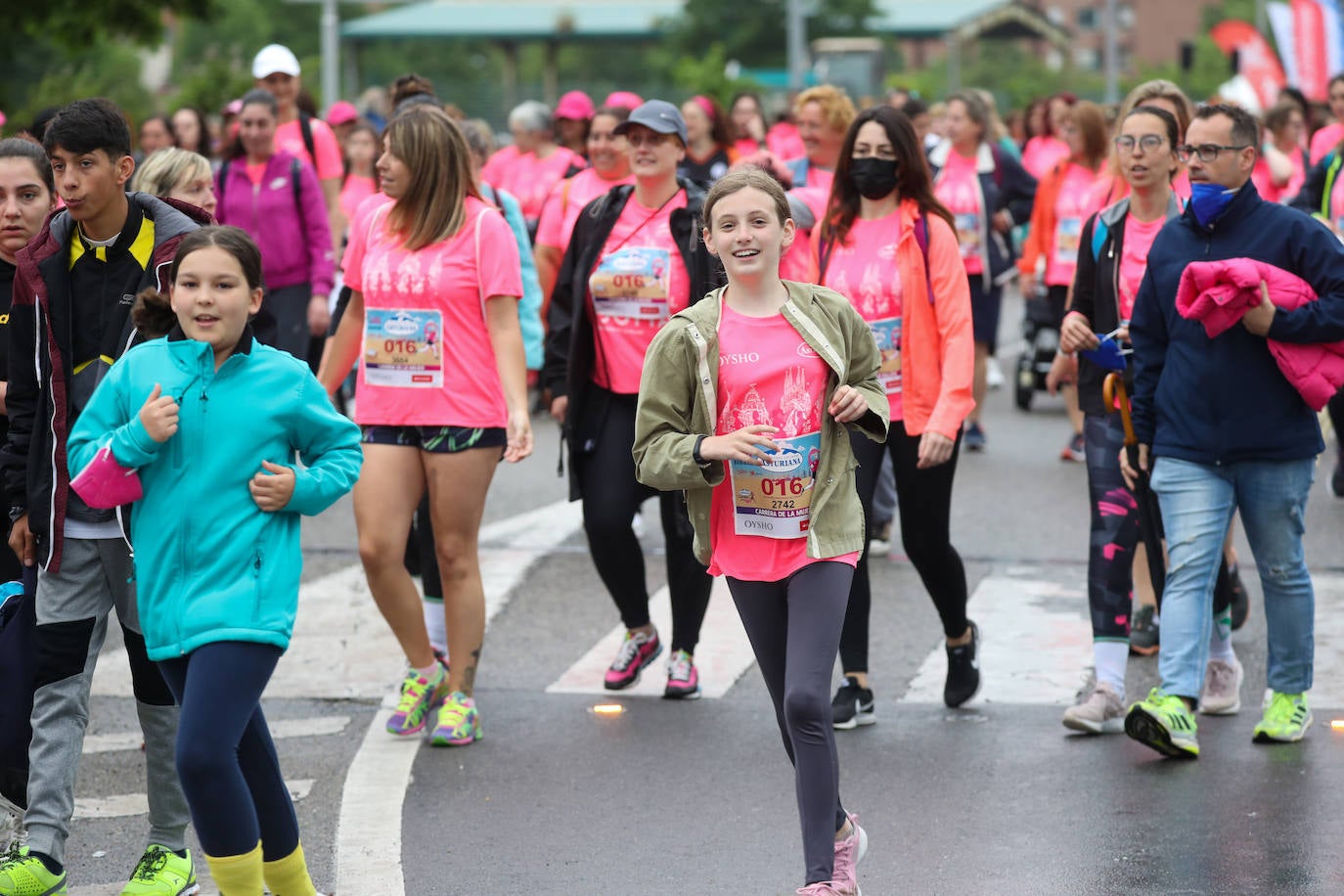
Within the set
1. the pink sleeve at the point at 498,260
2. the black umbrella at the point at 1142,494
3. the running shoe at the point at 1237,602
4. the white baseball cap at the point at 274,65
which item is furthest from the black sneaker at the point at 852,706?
the white baseball cap at the point at 274,65

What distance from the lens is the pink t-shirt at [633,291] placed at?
22.8 feet

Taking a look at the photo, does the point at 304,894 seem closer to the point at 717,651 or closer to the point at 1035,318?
the point at 717,651

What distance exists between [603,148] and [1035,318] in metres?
5.61

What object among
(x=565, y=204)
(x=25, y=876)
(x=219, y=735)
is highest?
(x=565, y=204)

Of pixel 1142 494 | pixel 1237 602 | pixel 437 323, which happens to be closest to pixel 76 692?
pixel 437 323

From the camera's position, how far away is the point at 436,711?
6.91 metres

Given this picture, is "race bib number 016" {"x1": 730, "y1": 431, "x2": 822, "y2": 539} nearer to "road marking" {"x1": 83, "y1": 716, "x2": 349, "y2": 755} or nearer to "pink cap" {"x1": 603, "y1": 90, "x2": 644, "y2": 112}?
"road marking" {"x1": 83, "y1": 716, "x2": 349, "y2": 755}

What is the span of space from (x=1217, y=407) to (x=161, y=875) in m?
3.42

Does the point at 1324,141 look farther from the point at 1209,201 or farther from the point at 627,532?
the point at 627,532

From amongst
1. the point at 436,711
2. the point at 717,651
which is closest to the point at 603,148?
the point at 717,651

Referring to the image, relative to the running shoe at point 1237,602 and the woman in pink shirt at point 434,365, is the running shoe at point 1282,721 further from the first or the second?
the woman in pink shirt at point 434,365

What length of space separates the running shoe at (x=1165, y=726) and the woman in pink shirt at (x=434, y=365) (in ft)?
6.95

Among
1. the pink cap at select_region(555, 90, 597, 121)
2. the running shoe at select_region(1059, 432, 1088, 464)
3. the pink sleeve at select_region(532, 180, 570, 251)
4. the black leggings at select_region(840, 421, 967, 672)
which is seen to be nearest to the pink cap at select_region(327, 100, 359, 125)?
the pink cap at select_region(555, 90, 597, 121)

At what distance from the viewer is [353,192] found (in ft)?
43.0
